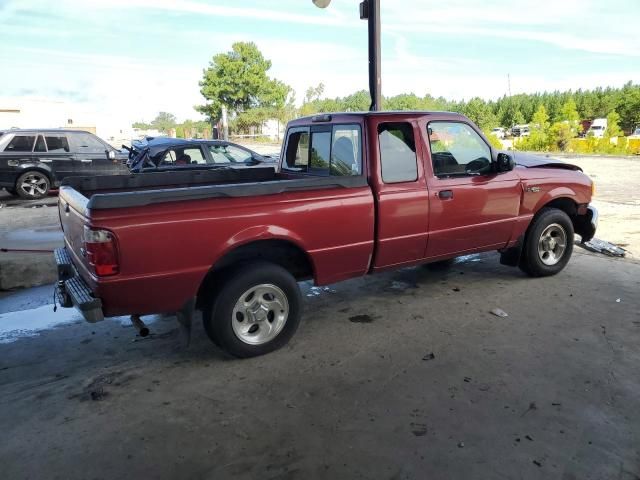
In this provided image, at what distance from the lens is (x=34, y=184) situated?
1300cm

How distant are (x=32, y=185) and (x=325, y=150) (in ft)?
36.4

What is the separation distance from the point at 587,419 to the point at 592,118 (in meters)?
64.0

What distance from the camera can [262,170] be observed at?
562cm

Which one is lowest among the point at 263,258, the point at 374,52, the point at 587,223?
the point at 587,223

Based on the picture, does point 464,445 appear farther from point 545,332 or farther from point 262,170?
point 262,170

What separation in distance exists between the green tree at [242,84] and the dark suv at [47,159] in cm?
4263

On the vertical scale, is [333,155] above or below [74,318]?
above

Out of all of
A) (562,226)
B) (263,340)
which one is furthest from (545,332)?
(263,340)

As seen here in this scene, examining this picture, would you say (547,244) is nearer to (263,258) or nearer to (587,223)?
(587,223)

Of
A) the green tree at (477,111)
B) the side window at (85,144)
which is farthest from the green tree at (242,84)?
the side window at (85,144)

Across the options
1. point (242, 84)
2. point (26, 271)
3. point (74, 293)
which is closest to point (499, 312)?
point (74, 293)

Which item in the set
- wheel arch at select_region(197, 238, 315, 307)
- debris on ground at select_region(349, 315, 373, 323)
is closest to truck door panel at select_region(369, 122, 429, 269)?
debris on ground at select_region(349, 315, 373, 323)

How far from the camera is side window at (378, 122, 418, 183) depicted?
4484mm

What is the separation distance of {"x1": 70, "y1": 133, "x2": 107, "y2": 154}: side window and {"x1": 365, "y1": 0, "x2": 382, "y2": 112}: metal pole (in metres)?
8.51
